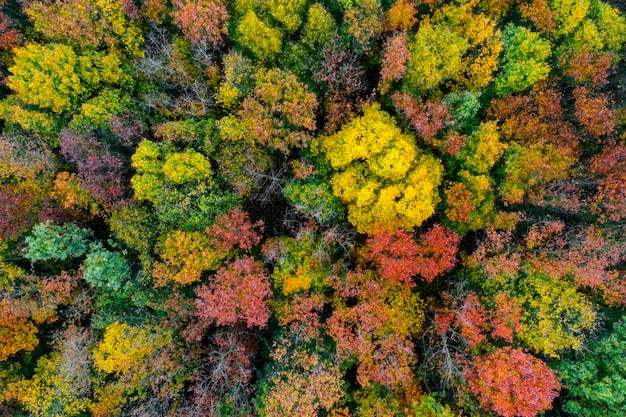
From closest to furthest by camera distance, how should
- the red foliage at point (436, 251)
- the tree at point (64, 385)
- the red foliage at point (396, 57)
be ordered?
the red foliage at point (396, 57) < the red foliage at point (436, 251) < the tree at point (64, 385)

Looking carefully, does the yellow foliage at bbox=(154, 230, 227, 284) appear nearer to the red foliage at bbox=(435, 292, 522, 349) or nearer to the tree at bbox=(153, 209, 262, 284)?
the tree at bbox=(153, 209, 262, 284)

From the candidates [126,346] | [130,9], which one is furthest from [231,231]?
[130,9]

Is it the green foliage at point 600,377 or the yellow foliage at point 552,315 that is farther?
the yellow foliage at point 552,315

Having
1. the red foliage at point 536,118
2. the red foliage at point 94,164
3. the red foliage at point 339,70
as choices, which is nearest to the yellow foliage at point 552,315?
the red foliage at point 536,118

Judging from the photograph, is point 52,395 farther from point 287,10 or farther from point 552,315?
point 552,315

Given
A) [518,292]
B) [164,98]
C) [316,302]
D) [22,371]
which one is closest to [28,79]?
[164,98]

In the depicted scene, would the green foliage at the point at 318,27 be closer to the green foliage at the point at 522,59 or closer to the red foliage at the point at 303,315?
the green foliage at the point at 522,59

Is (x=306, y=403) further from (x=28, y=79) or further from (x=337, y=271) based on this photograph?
(x=28, y=79)
